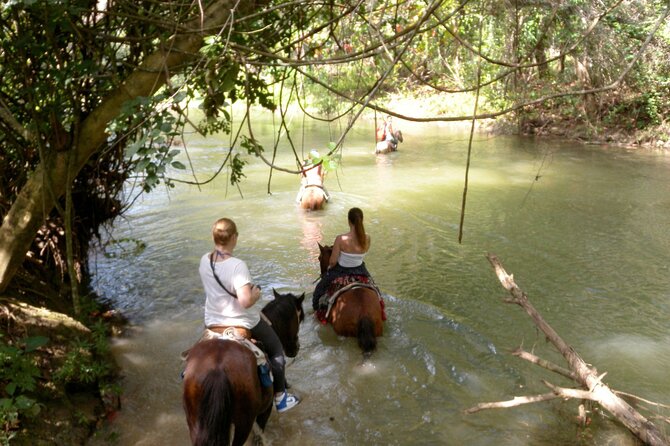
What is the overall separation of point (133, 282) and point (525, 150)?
1605cm

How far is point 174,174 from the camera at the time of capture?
→ 16.2 m

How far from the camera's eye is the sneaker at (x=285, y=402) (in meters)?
4.76

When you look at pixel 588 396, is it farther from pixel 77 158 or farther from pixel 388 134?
pixel 388 134

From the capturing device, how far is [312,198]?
12500mm

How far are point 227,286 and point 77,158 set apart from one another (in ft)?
5.99

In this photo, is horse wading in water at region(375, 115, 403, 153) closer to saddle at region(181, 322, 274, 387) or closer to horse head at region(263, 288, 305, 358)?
horse head at region(263, 288, 305, 358)

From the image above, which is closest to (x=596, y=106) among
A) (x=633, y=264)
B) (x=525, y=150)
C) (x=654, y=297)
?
(x=525, y=150)

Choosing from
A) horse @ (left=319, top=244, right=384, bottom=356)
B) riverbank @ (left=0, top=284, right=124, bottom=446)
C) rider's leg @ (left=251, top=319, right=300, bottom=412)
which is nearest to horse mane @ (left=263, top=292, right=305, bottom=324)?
rider's leg @ (left=251, top=319, right=300, bottom=412)

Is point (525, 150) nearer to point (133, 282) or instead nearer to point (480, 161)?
point (480, 161)

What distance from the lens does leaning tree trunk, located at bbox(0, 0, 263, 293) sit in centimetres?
420

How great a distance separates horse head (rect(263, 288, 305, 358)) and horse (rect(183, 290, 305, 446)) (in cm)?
126

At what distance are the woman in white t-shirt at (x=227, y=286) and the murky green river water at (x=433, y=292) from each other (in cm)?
125

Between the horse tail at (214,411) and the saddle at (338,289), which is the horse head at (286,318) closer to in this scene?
the saddle at (338,289)

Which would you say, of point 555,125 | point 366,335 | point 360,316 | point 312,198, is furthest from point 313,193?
point 555,125
